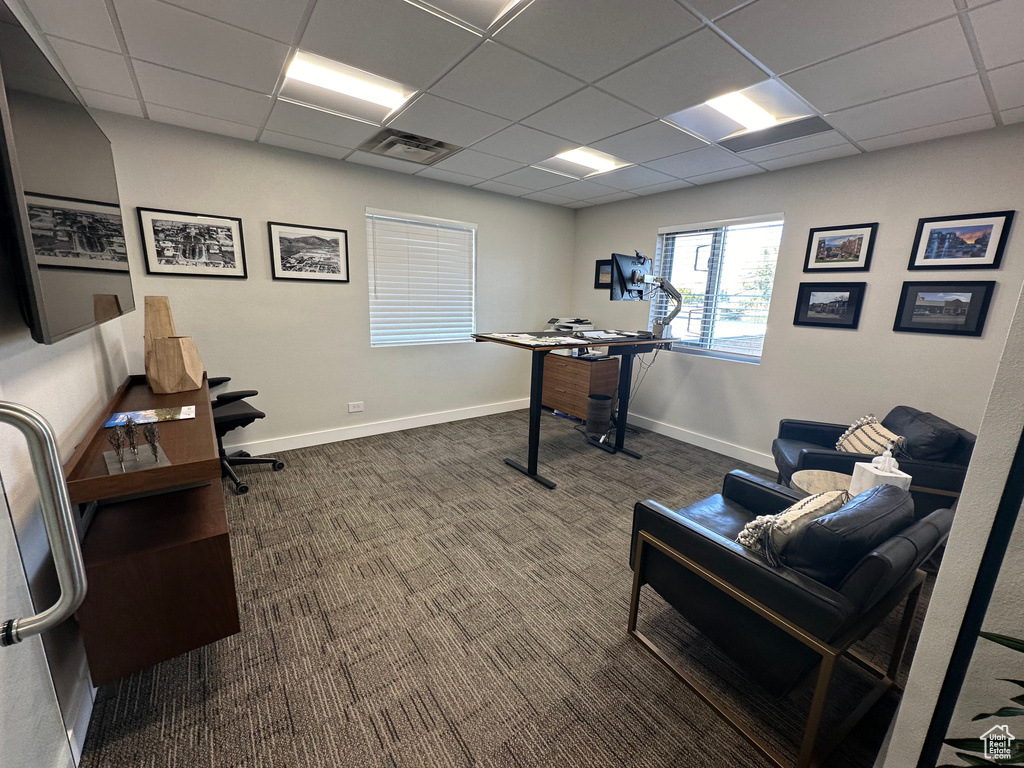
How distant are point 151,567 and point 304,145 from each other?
120 inches

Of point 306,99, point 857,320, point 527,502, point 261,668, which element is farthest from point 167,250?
point 857,320

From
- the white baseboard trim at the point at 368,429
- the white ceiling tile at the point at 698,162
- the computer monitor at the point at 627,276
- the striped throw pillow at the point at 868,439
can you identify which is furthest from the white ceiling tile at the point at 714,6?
the white baseboard trim at the point at 368,429

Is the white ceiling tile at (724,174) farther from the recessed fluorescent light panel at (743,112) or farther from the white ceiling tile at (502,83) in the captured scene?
the white ceiling tile at (502,83)

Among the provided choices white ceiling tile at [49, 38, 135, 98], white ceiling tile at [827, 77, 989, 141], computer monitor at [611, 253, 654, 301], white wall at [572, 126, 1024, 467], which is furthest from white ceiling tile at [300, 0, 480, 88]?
white wall at [572, 126, 1024, 467]

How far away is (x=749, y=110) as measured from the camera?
243 cm

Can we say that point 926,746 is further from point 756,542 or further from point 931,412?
point 931,412

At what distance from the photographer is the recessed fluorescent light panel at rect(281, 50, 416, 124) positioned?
2.08 m

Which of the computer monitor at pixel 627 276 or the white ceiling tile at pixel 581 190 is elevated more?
the white ceiling tile at pixel 581 190

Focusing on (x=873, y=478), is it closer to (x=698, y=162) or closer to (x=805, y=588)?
(x=805, y=588)

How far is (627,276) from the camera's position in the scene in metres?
3.38

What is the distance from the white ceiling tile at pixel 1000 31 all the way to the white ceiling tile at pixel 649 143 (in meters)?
1.30

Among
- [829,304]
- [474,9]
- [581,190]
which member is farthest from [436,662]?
[581,190]

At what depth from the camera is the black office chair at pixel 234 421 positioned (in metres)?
2.79

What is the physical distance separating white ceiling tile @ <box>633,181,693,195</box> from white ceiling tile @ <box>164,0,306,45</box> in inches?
125
